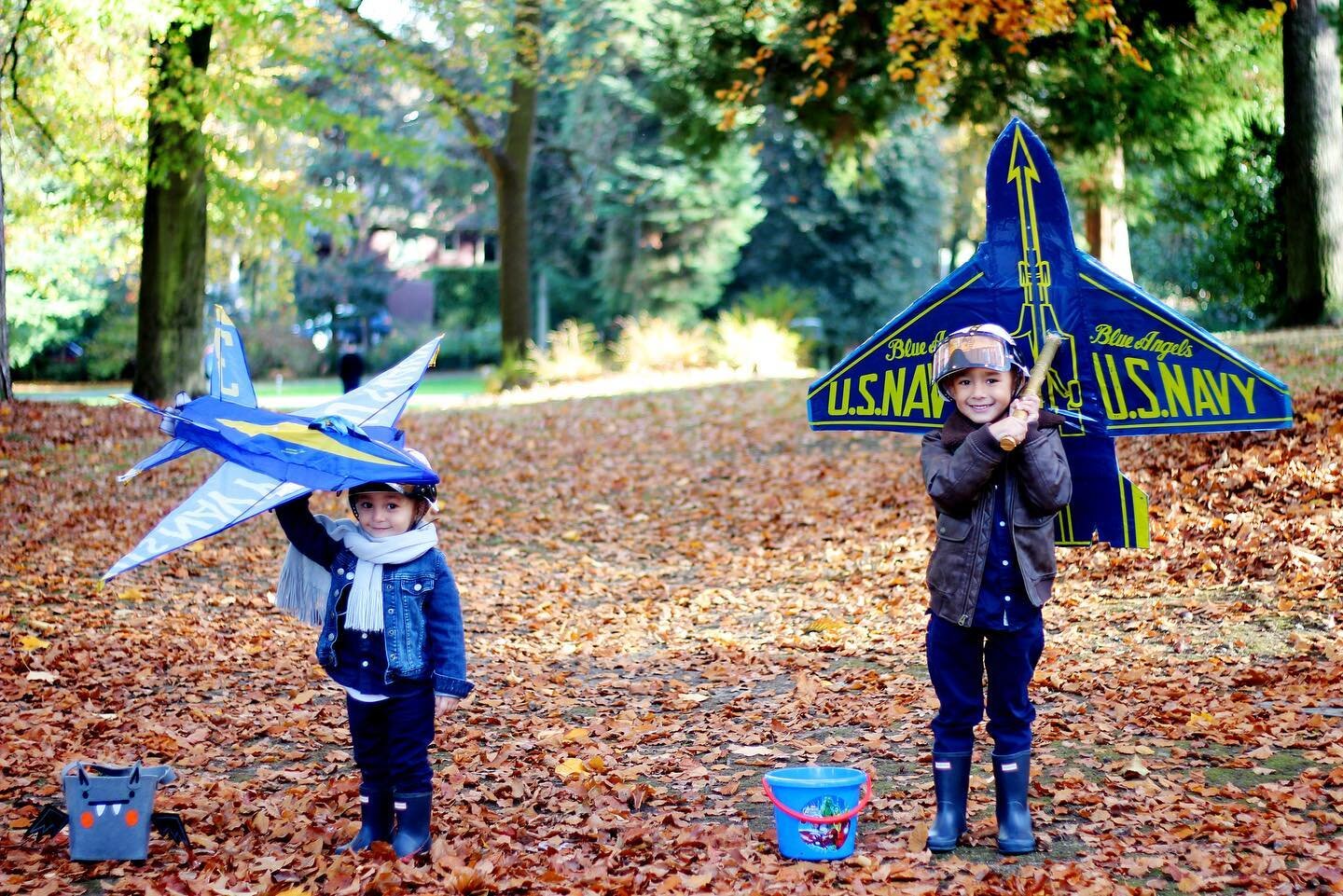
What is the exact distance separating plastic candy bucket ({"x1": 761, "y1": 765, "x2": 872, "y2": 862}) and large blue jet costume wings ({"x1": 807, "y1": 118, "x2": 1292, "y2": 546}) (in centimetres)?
138

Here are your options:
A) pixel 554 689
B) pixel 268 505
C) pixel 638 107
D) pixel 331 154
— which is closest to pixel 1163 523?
pixel 554 689

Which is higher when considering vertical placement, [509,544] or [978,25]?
[978,25]

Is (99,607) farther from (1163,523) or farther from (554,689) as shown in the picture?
(1163,523)

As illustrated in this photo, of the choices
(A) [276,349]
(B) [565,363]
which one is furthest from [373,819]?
(A) [276,349]

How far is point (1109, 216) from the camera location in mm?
17625

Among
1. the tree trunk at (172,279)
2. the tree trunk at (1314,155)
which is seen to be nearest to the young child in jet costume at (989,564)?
the tree trunk at (1314,155)

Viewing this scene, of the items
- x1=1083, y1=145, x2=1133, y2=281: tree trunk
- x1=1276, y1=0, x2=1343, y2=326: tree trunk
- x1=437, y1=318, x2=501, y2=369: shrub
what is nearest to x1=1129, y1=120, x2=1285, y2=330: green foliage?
x1=1083, y1=145, x2=1133, y2=281: tree trunk

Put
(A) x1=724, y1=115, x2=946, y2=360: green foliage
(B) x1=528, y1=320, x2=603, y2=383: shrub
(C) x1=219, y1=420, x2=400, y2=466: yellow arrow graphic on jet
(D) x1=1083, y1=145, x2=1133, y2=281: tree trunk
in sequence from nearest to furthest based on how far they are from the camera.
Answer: (C) x1=219, y1=420, x2=400, y2=466: yellow arrow graphic on jet
(D) x1=1083, y1=145, x2=1133, y2=281: tree trunk
(B) x1=528, y1=320, x2=603, y2=383: shrub
(A) x1=724, y1=115, x2=946, y2=360: green foliage

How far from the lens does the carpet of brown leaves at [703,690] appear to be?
4762 mm

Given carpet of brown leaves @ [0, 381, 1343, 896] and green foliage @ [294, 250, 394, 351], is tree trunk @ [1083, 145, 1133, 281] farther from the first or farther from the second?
green foliage @ [294, 250, 394, 351]

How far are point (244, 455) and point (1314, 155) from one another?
12.5 metres

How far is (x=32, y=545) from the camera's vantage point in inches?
412

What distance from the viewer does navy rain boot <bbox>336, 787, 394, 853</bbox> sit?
4836 millimetres

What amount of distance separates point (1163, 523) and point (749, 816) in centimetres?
492
